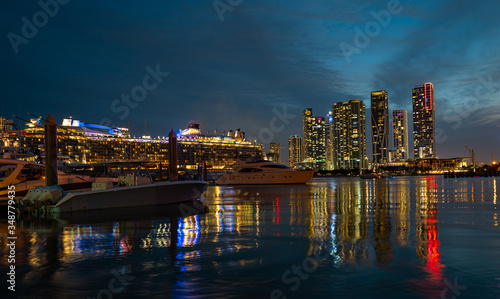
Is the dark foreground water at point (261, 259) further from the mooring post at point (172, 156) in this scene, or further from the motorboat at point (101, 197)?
the mooring post at point (172, 156)

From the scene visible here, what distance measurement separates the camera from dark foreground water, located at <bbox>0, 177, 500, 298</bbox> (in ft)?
23.6

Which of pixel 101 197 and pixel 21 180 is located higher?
pixel 21 180

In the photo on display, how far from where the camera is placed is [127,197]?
22281mm

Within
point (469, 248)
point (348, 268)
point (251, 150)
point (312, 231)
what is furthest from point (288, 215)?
point (251, 150)

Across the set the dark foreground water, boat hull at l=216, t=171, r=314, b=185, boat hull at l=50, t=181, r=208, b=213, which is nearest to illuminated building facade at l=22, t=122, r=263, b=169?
boat hull at l=216, t=171, r=314, b=185

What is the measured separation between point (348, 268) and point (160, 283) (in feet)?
12.9

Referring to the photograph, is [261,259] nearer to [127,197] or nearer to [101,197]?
[101,197]

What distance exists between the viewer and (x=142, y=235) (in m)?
13.3

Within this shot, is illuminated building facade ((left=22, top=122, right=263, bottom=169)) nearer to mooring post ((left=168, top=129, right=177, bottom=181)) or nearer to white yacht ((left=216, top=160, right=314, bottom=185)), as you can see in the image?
white yacht ((left=216, top=160, right=314, bottom=185))

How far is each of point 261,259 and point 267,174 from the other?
189 ft

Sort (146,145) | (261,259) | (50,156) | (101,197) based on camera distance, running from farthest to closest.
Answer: (146,145) → (50,156) → (101,197) → (261,259)

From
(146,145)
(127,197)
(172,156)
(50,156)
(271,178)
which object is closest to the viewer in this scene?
(127,197)

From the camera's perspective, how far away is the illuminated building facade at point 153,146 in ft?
324

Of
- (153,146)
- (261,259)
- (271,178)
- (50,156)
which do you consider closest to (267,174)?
(271,178)
